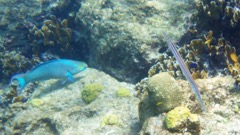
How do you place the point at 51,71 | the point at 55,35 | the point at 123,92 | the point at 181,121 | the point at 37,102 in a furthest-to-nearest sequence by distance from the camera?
the point at 55,35
the point at 51,71
the point at 37,102
the point at 123,92
the point at 181,121

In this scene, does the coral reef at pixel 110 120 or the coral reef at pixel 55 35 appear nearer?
the coral reef at pixel 110 120

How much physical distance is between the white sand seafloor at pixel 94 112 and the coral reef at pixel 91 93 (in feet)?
0.29

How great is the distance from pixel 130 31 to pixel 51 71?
206 cm

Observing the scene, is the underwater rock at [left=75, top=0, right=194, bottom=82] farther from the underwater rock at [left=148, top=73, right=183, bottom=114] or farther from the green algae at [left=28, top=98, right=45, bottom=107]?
the underwater rock at [left=148, top=73, right=183, bottom=114]

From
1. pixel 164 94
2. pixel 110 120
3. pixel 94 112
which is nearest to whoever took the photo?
pixel 164 94

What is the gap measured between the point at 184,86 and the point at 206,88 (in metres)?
0.32

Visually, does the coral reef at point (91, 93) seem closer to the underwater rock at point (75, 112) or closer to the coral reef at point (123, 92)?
the underwater rock at point (75, 112)

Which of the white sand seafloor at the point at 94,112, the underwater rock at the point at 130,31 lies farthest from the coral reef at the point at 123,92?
the underwater rock at the point at 130,31

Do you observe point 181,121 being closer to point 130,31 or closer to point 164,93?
point 164,93

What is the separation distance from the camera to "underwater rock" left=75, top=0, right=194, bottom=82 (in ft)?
17.4

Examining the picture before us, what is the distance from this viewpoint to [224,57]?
3.99 metres

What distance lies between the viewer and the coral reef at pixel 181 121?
2.78 metres

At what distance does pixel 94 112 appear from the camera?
14.6 feet

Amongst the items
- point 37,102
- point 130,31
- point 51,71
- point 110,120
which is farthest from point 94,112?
point 130,31
